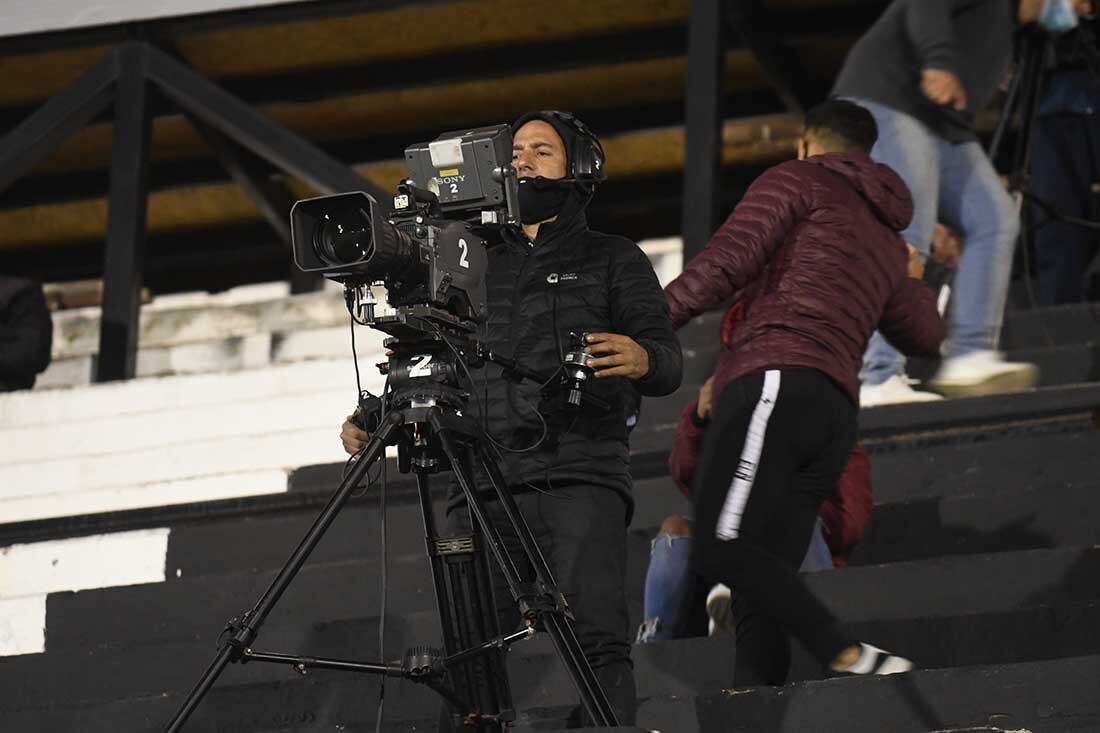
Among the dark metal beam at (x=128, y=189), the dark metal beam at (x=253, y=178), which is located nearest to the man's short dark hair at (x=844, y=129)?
the dark metal beam at (x=128, y=189)

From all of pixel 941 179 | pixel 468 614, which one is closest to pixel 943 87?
pixel 941 179

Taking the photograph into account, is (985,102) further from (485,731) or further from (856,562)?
(485,731)

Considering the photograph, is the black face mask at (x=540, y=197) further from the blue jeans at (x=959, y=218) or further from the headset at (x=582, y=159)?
the blue jeans at (x=959, y=218)

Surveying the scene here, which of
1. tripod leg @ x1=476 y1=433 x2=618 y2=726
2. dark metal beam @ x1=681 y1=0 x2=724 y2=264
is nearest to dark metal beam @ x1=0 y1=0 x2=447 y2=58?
dark metal beam @ x1=681 y1=0 x2=724 y2=264

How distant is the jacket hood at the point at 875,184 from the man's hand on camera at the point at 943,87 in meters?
1.59

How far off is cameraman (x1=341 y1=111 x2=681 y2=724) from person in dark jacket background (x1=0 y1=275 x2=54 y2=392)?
4.33 meters

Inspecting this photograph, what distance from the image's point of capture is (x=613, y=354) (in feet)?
12.2

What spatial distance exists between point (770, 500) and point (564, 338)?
1.79ft

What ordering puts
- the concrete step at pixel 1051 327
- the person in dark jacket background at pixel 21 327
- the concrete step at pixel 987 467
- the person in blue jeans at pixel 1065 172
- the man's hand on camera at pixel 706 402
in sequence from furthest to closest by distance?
the person in dark jacket background at pixel 21 327 < the person in blue jeans at pixel 1065 172 < the concrete step at pixel 1051 327 < the concrete step at pixel 987 467 < the man's hand on camera at pixel 706 402

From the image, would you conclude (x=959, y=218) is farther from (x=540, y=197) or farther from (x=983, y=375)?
(x=540, y=197)

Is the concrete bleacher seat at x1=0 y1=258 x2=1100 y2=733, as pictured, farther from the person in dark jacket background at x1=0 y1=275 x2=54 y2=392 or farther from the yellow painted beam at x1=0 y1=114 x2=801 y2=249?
the yellow painted beam at x1=0 y1=114 x2=801 y2=249

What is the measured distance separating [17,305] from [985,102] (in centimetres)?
397

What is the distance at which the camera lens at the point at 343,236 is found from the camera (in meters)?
3.47

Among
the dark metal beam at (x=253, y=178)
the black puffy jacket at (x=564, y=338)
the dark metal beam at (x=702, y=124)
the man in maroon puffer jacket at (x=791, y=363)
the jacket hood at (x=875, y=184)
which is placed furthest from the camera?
the dark metal beam at (x=253, y=178)
